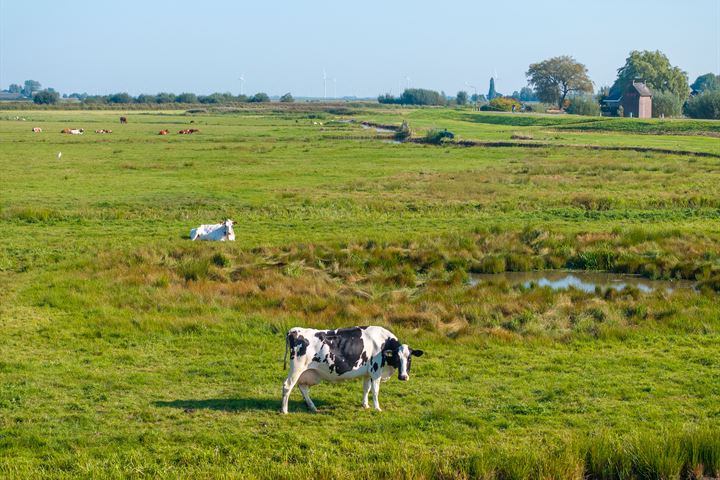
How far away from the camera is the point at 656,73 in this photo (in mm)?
136375

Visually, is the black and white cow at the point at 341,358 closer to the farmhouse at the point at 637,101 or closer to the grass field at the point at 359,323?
the grass field at the point at 359,323

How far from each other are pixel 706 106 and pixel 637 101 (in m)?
11.3

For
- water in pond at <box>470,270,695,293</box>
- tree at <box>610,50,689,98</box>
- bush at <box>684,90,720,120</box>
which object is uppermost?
tree at <box>610,50,689,98</box>

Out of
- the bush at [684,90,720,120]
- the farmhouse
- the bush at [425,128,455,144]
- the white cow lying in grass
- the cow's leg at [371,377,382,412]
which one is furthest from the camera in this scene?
the farmhouse

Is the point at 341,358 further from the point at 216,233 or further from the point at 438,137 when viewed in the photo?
the point at 438,137

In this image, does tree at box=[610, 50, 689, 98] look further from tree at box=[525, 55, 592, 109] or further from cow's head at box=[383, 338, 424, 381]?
cow's head at box=[383, 338, 424, 381]

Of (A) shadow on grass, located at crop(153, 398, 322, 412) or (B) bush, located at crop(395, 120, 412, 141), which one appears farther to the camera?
(B) bush, located at crop(395, 120, 412, 141)

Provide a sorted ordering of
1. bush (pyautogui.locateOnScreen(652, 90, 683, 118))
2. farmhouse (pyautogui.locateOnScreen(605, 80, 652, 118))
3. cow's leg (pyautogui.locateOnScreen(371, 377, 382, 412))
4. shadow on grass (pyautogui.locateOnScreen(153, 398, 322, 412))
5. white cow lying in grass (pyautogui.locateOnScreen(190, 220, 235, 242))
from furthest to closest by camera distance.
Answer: bush (pyautogui.locateOnScreen(652, 90, 683, 118)) < farmhouse (pyautogui.locateOnScreen(605, 80, 652, 118)) < white cow lying in grass (pyautogui.locateOnScreen(190, 220, 235, 242)) < shadow on grass (pyautogui.locateOnScreen(153, 398, 322, 412)) < cow's leg (pyautogui.locateOnScreen(371, 377, 382, 412))

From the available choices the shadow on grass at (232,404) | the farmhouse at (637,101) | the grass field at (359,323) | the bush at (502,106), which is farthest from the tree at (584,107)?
the shadow on grass at (232,404)

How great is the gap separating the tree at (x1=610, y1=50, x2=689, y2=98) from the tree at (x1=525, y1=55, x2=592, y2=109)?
99.4ft

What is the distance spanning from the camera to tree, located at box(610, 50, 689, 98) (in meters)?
136

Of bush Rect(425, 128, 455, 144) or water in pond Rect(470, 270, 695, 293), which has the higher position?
bush Rect(425, 128, 455, 144)

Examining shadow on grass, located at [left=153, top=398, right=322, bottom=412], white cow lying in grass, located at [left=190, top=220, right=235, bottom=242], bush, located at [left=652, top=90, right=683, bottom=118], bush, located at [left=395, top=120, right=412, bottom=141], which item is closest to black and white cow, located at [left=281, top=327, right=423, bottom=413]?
shadow on grass, located at [left=153, top=398, right=322, bottom=412]

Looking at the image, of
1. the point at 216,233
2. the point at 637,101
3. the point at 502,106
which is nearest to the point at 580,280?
the point at 216,233
